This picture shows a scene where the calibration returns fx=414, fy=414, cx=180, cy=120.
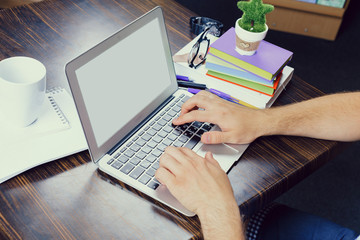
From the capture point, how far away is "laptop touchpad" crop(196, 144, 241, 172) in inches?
35.8

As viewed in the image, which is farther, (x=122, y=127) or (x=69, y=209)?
(x=122, y=127)

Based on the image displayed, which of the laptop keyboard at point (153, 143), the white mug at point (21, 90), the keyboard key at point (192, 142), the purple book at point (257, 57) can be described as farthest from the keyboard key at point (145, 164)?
the purple book at point (257, 57)

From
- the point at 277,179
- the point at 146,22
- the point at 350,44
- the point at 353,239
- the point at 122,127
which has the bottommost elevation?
the point at 350,44

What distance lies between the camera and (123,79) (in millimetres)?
908

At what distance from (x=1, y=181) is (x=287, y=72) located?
77 centimetres

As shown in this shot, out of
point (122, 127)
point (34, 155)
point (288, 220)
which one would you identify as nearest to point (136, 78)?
point (122, 127)

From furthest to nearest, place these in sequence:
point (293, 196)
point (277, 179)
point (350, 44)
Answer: point (350, 44), point (293, 196), point (277, 179)

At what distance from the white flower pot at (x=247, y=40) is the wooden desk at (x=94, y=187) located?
0.16m

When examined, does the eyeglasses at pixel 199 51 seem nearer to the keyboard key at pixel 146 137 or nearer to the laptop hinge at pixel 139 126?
the laptop hinge at pixel 139 126

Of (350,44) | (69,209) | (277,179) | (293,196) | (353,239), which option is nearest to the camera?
(69,209)

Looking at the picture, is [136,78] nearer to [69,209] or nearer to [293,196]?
[69,209]

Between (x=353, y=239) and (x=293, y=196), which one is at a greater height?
(x=353, y=239)

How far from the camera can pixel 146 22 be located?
929mm

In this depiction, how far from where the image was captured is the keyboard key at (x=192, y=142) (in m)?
0.93
